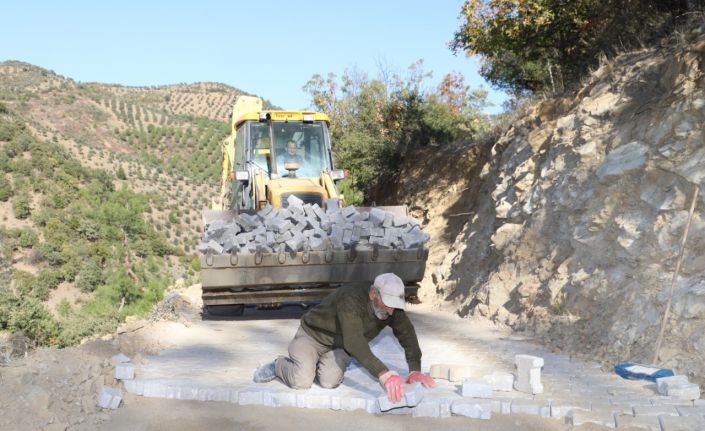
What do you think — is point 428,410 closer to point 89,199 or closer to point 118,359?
point 118,359

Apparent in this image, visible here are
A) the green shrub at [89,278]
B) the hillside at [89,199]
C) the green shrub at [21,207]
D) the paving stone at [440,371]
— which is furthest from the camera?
the green shrub at [21,207]

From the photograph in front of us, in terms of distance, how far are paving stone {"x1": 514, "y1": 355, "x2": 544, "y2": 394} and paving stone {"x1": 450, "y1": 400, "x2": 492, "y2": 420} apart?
60 cm

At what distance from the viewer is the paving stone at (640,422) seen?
517 centimetres

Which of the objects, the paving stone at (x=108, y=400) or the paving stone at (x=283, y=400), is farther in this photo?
the paving stone at (x=283, y=400)

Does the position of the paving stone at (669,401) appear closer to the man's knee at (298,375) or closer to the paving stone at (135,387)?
the man's knee at (298,375)

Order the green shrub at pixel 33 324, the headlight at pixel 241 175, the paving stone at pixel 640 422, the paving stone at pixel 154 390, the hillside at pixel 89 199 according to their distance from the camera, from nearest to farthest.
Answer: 1. the paving stone at pixel 640 422
2. the paving stone at pixel 154 390
3. the headlight at pixel 241 175
4. the green shrub at pixel 33 324
5. the hillside at pixel 89 199

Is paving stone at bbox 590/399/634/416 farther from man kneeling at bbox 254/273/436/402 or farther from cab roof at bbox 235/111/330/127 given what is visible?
cab roof at bbox 235/111/330/127

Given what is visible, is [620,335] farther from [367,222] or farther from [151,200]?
[151,200]

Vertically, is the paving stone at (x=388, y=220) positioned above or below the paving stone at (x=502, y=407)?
above

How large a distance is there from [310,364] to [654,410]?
114 inches

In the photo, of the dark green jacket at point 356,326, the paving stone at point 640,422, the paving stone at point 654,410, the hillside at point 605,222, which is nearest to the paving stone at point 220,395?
the dark green jacket at point 356,326

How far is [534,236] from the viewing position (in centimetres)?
1048

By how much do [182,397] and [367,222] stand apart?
4778 mm

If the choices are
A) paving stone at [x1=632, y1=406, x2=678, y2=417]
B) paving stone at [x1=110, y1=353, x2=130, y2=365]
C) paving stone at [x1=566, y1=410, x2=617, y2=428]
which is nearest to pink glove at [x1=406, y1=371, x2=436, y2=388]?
paving stone at [x1=566, y1=410, x2=617, y2=428]
